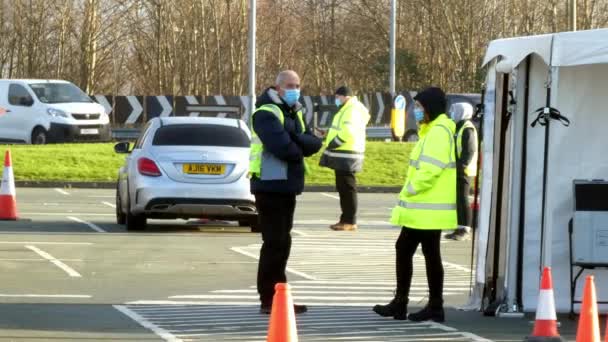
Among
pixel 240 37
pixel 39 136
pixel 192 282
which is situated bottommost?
pixel 39 136

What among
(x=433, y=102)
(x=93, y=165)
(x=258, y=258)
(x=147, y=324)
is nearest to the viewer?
(x=147, y=324)

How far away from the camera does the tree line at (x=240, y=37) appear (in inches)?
2229

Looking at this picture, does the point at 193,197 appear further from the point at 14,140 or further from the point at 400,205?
the point at 14,140

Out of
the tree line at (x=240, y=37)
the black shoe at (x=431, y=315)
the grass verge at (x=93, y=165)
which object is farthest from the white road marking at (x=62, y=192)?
the tree line at (x=240, y=37)

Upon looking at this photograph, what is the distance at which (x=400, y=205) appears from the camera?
504 inches

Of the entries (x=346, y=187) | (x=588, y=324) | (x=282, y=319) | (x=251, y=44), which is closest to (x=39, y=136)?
(x=251, y=44)

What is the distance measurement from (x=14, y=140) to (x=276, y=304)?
31.7 metres

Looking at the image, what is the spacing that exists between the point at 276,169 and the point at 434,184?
1212 millimetres

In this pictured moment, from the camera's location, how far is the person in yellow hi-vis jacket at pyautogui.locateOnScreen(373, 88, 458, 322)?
41.2 ft

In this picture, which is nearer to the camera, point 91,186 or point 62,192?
point 62,192

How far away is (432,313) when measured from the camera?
12.6 m

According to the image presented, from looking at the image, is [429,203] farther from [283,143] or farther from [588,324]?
[588,324]

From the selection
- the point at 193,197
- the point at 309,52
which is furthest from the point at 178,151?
the point at 309,52

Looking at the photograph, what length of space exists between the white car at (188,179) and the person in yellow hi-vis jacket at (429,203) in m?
7.40
